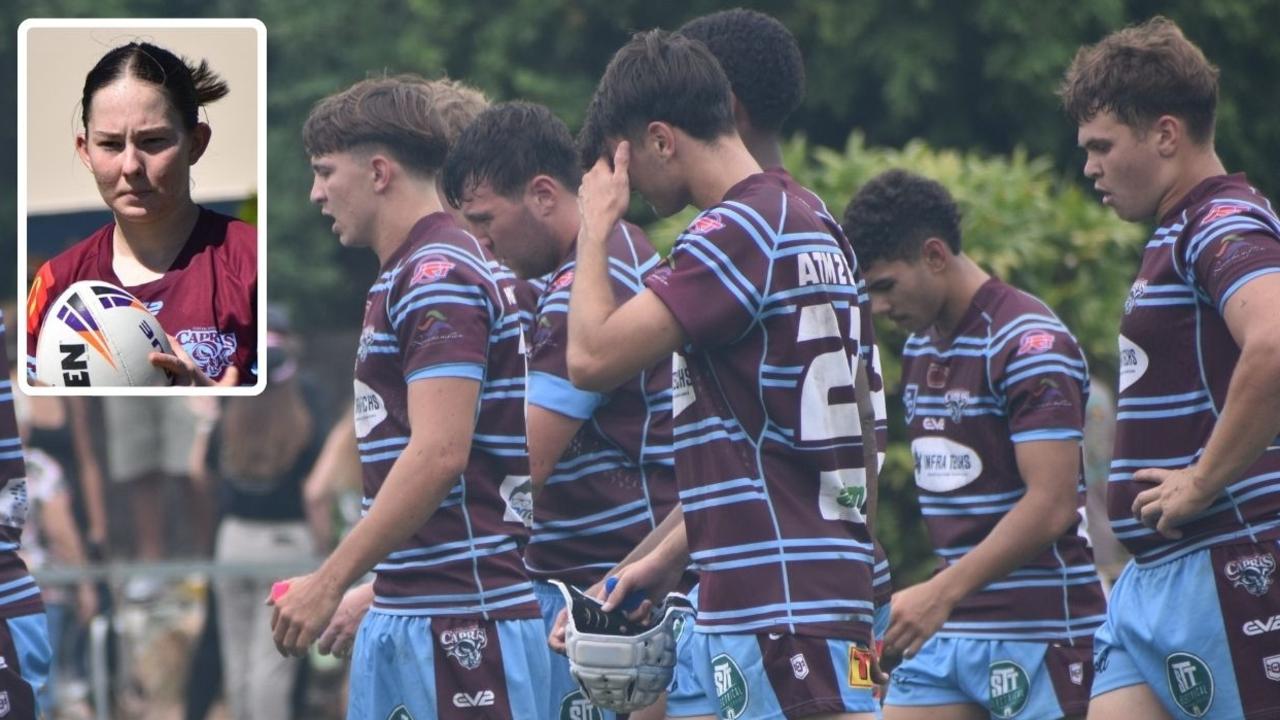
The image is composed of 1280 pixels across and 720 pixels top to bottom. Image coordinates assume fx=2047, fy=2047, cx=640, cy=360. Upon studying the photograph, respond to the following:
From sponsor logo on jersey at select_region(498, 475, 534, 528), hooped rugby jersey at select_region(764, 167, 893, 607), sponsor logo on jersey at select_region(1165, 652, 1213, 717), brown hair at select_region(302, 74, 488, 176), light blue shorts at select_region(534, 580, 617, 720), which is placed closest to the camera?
hooped rugby jersey at select_region(764, 167, 893, 607)

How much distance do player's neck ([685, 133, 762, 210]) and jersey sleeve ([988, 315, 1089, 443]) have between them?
1.57 metres

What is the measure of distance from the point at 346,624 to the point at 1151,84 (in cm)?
248

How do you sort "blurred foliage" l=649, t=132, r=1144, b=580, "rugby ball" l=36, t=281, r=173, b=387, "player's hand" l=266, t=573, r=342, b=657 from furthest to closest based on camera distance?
1. "blurred foliage" l=649, t=132, r=1144, b=580
2. "player's hand" l=266, t=573, r=342, b=657
3. "rugby ball" l=36, t=281, r=173, b=387

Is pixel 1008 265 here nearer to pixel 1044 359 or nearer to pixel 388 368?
pixel 1044 359

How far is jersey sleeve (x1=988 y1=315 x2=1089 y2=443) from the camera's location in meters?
5.80

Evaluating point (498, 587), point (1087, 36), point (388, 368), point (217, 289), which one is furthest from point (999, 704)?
point (1087, 36)

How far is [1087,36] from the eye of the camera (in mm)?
14234

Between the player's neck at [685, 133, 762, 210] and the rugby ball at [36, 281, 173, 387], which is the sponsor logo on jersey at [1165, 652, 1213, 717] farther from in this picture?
the rugby ball at [36, 281, 173, 387]

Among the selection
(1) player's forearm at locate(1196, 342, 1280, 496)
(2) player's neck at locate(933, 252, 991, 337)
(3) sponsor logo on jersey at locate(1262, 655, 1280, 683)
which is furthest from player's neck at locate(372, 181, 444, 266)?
(3) sponsor logo on jersey at locate(1262, 655, 1280, 683)

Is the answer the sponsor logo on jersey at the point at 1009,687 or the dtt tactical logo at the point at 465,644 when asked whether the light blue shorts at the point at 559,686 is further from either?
the sponsor logo on jersey at the point at 1009,687

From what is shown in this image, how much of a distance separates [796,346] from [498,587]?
116 centimetres

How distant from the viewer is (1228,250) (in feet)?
15.6

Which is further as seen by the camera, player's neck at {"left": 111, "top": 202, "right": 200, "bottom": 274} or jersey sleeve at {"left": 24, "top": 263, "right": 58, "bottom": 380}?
jersey sleeve at {"left": 24, "top": 263, "right": 58, "bottom": 380}

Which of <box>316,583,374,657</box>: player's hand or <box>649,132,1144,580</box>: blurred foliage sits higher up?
<box>649,132,1144,580</box>: blurred foliage
